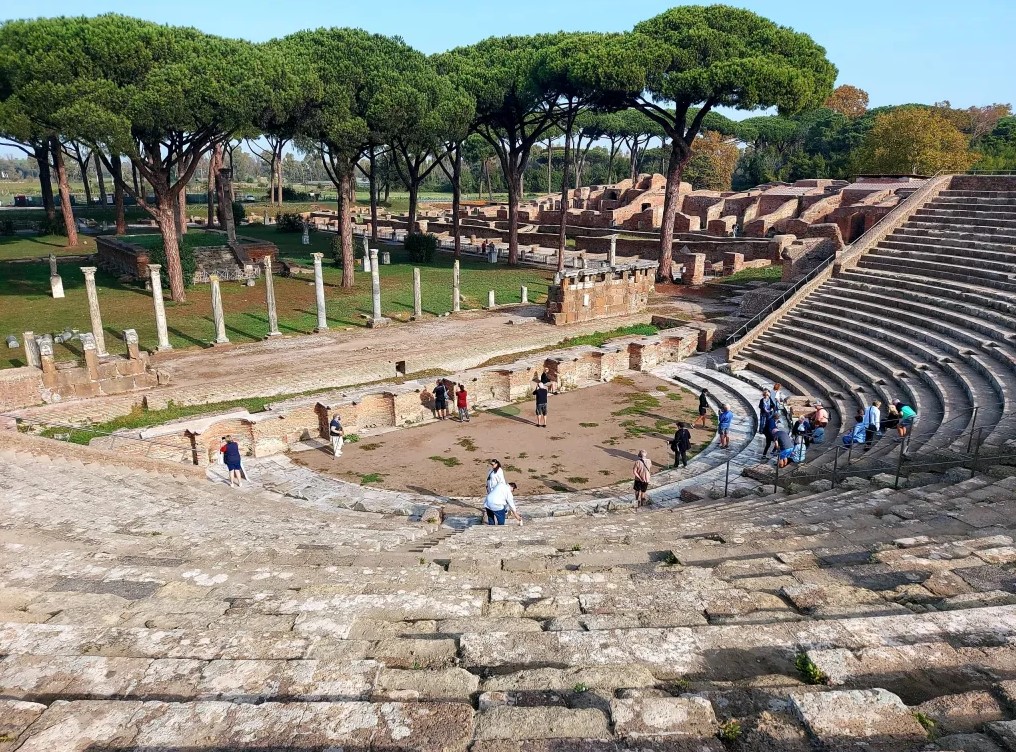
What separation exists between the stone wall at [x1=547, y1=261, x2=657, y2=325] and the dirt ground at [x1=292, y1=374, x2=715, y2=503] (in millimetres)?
Result: 6715

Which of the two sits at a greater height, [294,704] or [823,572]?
[294,704]

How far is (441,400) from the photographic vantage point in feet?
59.0

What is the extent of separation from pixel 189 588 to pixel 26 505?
489 centimetres

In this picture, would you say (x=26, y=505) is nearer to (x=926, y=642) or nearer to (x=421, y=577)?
(x=421, y=577)

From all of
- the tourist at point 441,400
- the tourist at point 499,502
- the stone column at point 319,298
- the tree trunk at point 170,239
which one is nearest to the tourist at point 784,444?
the tourist at point 499,502

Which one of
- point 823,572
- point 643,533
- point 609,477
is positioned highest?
point 823,572

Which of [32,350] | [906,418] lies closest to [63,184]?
[32,350]

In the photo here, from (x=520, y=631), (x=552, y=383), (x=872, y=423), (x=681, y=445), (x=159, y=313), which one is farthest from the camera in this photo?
(x=552, y=383)

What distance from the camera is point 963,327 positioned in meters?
19.1

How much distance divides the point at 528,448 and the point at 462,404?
256 centimetres

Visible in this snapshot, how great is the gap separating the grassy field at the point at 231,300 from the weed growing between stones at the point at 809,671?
20216mm

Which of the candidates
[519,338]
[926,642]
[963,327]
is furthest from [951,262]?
[926,642]

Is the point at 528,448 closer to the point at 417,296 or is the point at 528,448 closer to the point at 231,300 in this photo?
the point at 417,296

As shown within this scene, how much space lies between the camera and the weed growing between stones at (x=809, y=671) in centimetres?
434
